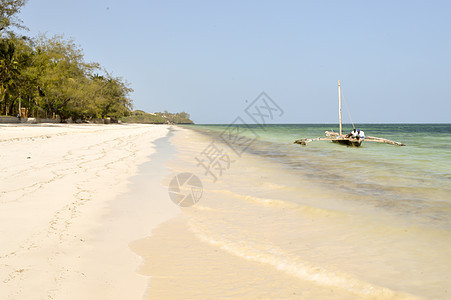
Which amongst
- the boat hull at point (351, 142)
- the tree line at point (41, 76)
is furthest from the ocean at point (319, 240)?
the tree line at point (41, 76)

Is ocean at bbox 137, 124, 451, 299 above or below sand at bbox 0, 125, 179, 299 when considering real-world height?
below

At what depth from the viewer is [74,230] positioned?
4320 millimetres

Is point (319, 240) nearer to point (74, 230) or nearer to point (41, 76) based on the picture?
point (74, 230)

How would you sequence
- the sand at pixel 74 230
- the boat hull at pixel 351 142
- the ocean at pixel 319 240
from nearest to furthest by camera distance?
the sand at pixel 74 230
the ocean at pixel 319 240
the boat hull at pixel 351 142

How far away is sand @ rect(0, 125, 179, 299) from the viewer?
2.89 metres

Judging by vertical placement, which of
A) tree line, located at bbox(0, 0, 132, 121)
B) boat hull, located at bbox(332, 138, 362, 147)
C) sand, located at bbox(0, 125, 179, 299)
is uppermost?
tree line, located at bbox(0, 0, 132, 121)

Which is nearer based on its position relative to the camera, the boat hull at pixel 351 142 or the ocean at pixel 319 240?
the ocean at pixel 319 240

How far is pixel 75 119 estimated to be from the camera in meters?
65.4

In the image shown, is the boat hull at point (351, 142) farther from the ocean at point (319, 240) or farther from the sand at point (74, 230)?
the sand at point (74, 230)

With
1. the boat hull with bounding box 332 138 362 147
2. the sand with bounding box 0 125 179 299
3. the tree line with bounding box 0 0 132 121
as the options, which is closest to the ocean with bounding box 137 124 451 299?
the sand with bounding box 0 125 179 299

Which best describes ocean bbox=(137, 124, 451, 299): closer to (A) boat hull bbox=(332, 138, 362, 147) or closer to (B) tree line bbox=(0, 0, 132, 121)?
(A) boat hull bbox=(332, 138, 362, 147)

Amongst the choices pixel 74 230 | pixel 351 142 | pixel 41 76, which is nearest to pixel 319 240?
pixel 74 230

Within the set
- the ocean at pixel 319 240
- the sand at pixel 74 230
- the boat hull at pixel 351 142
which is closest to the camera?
the sand at pixel 74 230

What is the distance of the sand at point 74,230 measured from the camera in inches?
114
